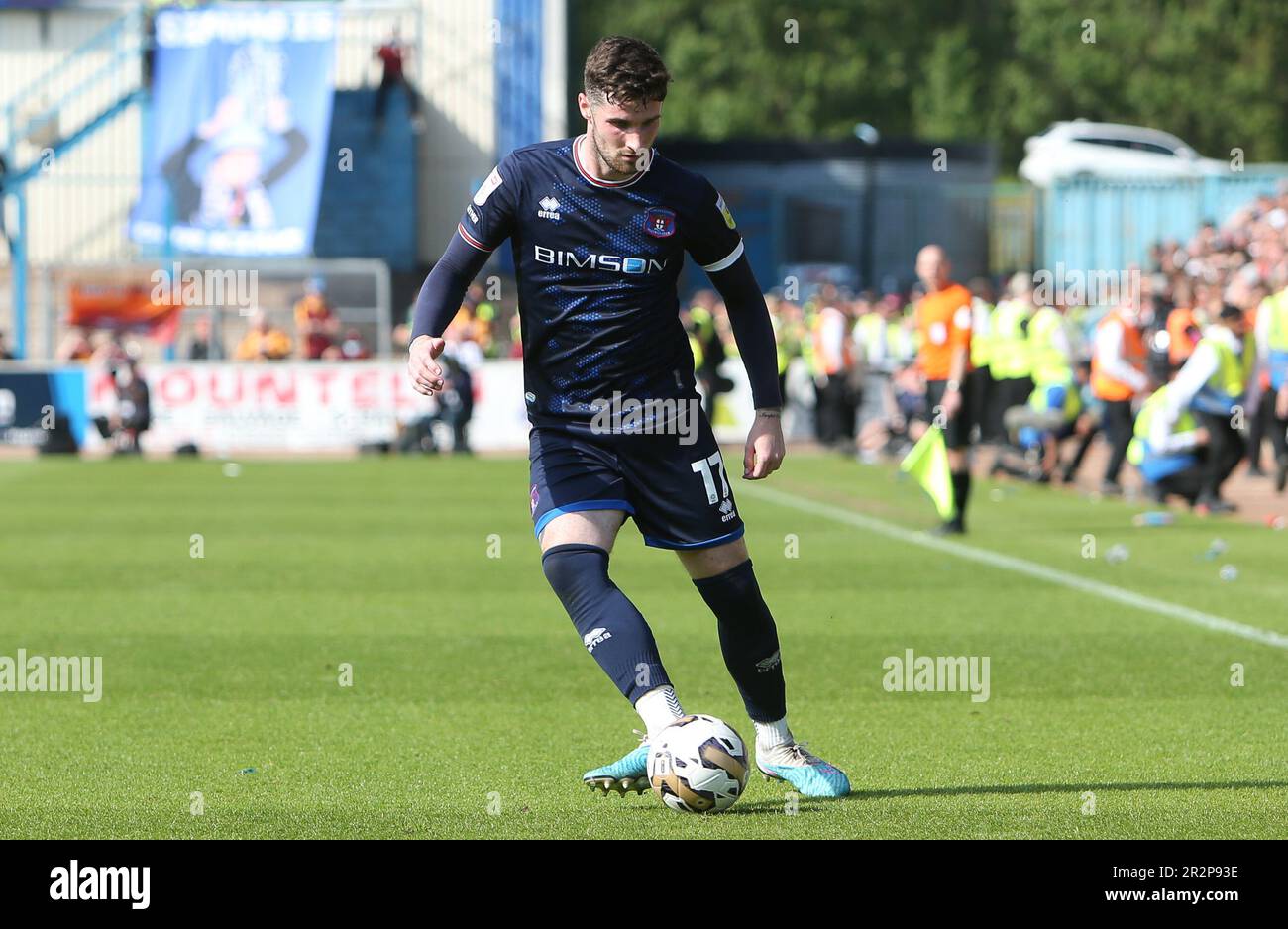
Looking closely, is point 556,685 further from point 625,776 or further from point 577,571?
point 577,571

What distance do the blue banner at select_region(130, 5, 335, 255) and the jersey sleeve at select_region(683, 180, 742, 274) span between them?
93.1 feet

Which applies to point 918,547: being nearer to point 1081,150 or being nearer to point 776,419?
point 776,419

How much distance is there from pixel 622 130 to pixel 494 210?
476mm

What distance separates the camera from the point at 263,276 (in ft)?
109

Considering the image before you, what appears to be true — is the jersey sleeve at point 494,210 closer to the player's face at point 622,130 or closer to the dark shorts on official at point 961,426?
the player's face at point 622,130

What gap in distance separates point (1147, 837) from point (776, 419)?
5.29 ft

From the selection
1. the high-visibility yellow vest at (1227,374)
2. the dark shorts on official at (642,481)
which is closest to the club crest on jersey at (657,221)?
the dark shorts on official at (642,481)

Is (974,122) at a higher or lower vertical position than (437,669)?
higher

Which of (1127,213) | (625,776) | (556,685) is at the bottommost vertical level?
(556,685)

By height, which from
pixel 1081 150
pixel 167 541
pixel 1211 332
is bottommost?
pixel 167 541

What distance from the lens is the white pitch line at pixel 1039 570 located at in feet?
35.0

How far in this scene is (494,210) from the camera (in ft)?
19.8

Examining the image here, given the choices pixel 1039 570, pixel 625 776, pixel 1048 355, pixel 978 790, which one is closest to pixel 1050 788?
pixel 978 790
